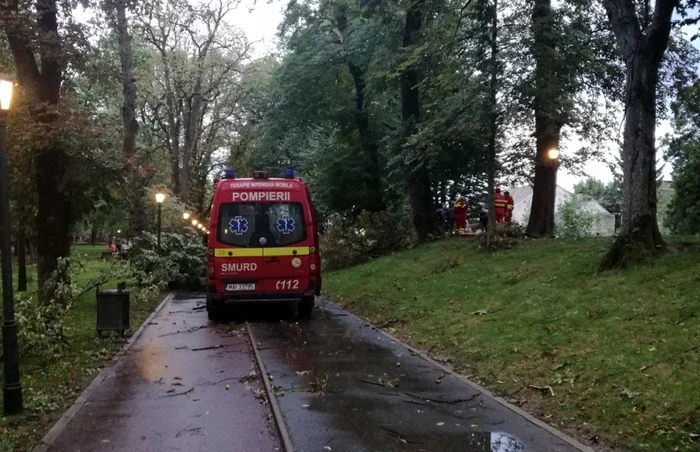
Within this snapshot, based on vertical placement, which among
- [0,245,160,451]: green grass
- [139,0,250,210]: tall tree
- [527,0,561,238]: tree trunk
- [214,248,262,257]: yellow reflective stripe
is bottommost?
[0,245,160,451]: green grass

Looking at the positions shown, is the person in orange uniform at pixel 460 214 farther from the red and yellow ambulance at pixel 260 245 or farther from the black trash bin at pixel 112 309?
the black trash bin at pixel 112 309

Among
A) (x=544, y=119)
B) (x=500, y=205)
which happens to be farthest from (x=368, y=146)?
(x=544, y=119)

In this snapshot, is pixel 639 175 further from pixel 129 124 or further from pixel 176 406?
pixel 129 124

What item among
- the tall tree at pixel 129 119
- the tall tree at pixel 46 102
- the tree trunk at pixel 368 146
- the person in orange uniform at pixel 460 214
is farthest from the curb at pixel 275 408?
the tree trunk at pixel 368 146

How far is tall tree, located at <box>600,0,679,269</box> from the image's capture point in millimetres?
11039

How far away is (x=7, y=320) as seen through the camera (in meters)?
7.23

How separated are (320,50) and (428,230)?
9.46m

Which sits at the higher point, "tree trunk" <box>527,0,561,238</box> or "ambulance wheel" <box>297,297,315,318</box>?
"tree trunk" <box>527,0,561,238</box>

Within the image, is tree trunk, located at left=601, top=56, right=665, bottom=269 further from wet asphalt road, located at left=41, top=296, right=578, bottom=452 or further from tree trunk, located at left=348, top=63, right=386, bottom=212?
tree trunk, located at left=348, top=63, right=386, bottom=212

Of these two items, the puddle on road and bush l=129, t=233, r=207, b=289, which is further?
bush l=129, t=233, r=207, b=289

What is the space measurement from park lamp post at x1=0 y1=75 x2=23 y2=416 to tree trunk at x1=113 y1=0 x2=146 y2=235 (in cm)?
792

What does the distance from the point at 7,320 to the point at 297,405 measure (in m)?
3.43

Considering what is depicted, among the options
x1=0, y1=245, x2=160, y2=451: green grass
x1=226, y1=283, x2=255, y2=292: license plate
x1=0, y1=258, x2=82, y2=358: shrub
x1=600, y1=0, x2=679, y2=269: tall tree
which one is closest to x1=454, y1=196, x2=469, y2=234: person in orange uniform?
x1=226, y1=283, x2=255, y2=292: license plate

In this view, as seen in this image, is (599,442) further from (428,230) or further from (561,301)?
(428,230)
